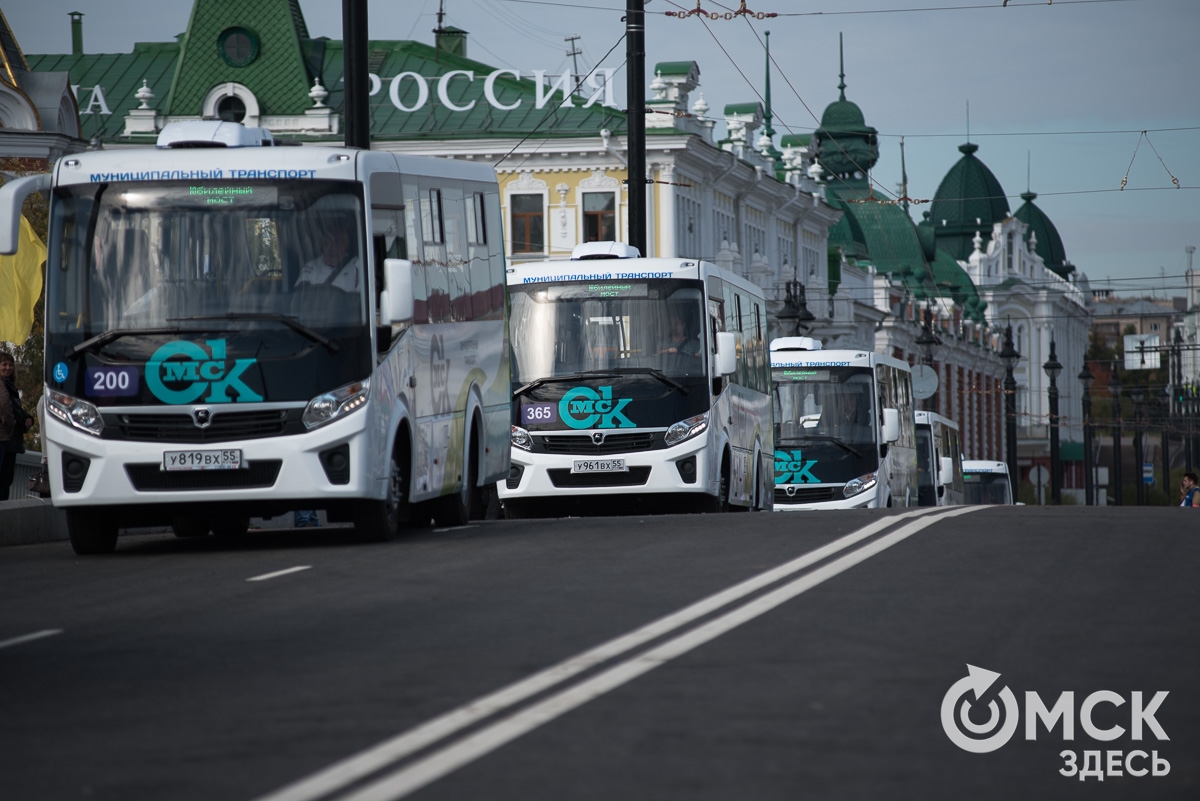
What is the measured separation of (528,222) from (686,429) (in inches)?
1669

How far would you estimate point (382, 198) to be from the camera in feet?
53.6

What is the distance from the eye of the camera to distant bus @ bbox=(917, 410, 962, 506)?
4797cm

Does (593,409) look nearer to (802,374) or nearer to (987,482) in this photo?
(802,374)

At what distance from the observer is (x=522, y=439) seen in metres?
23.3


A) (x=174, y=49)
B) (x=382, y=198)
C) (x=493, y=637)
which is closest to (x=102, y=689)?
(x=493, y=637)

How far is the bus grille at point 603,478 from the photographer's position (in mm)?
22844

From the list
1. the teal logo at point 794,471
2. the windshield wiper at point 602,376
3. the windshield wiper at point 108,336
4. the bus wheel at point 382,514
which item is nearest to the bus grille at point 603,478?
the windshield wiper at point 602,376

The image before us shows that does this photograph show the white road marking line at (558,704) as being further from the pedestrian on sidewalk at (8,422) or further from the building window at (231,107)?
the building window at (231,107)

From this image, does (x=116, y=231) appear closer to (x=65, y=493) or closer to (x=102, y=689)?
(x=65, y=493)

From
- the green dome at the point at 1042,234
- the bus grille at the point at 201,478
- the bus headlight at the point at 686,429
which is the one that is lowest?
the bus grille at the point at 201,478

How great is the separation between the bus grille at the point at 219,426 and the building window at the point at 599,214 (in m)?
49.4

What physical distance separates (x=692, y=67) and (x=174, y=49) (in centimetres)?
1780

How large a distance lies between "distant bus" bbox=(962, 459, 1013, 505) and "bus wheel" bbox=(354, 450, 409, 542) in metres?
56.8

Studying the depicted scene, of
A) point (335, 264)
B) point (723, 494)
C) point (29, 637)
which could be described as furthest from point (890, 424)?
point (29, 637)
